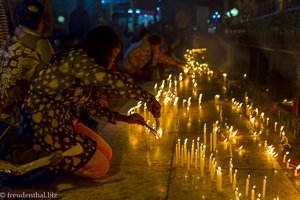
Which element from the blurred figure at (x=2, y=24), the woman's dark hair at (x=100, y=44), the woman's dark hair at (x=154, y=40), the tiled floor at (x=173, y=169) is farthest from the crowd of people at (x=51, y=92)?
the woman's dark hair at (x=154, y=40)

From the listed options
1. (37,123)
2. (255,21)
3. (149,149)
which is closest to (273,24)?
(255,21)

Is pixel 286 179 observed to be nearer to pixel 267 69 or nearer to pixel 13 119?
pixel 13 119

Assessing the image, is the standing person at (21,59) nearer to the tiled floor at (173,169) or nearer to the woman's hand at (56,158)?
the woman's hand at (56,158)

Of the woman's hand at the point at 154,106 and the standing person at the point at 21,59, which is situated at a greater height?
the standing person at the point at 21,59

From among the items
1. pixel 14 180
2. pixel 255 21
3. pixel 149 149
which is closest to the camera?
pixel 14 180

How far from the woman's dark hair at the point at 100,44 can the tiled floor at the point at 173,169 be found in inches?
49.5

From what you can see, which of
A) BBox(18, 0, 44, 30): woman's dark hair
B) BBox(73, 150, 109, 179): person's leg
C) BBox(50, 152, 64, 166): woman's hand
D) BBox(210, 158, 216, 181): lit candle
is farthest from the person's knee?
BBox(18, 0, 44, 30): woman's dark hair

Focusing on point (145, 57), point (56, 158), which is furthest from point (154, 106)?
point (145, 57)

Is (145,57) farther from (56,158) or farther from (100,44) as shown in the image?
(56,158)

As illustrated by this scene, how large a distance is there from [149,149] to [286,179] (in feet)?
5.74

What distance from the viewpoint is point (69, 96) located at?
152 inches

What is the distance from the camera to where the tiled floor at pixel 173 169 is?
3822mm

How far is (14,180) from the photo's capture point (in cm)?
375

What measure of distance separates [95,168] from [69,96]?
803 millimetres
